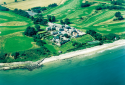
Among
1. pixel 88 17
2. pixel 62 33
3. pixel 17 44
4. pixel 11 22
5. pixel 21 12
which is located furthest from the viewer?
pixel 21 12

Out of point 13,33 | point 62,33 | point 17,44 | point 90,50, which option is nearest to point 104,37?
point 90,50

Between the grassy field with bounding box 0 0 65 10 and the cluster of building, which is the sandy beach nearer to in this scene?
the cluster of building

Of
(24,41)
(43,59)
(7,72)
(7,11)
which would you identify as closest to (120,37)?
(43,59)

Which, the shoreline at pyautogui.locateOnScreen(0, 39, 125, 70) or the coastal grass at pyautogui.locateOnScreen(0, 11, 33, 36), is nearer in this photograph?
the shoreline at pyautogui.locateOnScreen(0, 39, 125, 70)

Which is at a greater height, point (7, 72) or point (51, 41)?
point (51, 41)

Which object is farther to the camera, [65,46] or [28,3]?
[28,3]

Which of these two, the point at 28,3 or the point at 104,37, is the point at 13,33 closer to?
the point at 104,37

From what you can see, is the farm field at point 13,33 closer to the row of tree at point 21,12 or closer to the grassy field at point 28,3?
the row of tree at point 21,12

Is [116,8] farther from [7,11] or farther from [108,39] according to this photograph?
[7,11]

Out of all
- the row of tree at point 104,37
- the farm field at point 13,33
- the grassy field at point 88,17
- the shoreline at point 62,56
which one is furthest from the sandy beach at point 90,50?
the farm field at point 13,33

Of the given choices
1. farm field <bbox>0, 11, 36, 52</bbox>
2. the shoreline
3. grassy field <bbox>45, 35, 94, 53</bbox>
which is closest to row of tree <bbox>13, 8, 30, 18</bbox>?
farm field <bbox>0, 11, 36, 52</bbox>

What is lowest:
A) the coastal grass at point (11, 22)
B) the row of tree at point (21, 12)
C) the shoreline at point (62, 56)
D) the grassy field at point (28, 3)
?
the shoreline at point (62, 56)
